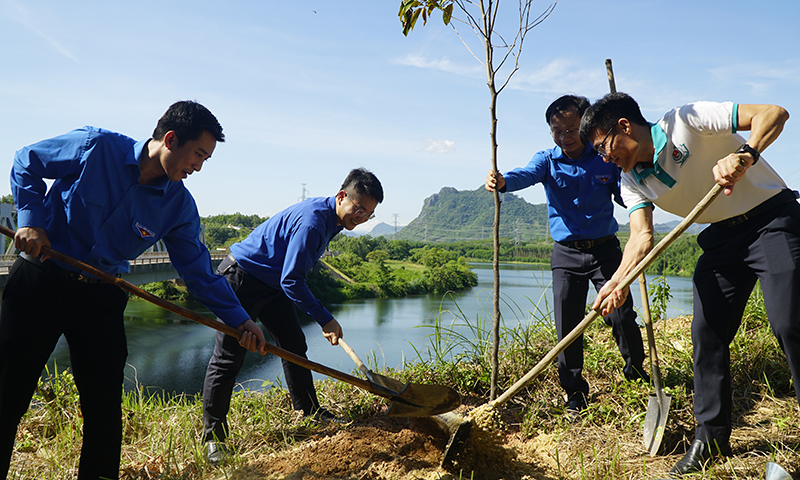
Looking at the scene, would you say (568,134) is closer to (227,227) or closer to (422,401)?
(422,401)

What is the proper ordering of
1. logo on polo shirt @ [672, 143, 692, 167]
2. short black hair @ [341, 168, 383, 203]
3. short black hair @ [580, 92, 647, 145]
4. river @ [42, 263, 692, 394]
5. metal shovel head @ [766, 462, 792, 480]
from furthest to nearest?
river @ [42, 263, 692, 394] → short black hair @ [341, 168, 383, 203] → short black hair @ [580, 92, 647, 145] → logo on polo shirt @ [672, 143, 692, 167] → metal shovel head @ [766, 462, 792, 480]

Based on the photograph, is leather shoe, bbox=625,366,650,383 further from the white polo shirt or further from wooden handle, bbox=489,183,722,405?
the white polo shirt

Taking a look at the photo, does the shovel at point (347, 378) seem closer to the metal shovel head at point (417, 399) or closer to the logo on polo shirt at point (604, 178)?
the metal shovel head at point (417, 399)

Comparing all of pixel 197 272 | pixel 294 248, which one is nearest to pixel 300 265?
pixel 294 248

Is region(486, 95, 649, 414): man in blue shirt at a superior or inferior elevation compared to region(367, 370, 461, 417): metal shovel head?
superior

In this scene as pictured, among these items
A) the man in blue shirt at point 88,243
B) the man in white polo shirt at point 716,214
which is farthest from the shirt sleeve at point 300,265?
the man in white polo shirt at point 716,214

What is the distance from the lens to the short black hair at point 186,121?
2203 millimetres

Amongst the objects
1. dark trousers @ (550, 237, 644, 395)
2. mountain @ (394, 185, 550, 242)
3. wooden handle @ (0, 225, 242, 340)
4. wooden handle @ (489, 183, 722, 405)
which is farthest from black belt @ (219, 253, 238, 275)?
mountain @ (394, 185, 550, 242)

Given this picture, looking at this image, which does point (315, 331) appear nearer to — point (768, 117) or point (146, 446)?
point (146, 446)

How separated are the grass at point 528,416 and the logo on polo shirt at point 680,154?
1377 mm

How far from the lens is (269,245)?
3064 millimetres

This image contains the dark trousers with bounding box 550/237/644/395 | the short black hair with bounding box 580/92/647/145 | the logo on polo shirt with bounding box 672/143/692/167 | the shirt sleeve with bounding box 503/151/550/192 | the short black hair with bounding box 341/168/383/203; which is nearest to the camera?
the logo on polo shirt with bounding box 672/143/692/167

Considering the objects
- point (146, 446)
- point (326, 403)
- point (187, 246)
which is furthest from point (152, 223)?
point (326, 403)

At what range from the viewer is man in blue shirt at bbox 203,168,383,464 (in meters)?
2.86
